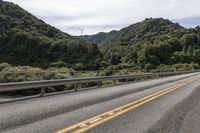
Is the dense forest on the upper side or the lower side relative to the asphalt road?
upper

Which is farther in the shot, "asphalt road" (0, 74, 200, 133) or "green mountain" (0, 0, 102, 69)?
"green mountain" (0, 0, 102, 69)

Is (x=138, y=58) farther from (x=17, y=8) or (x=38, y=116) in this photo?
(x=38, y=116)

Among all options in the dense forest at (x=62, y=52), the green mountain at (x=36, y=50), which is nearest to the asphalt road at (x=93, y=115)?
the dense forest at (x=62, y=52)

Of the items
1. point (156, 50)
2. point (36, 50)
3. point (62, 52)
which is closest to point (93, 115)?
point (36, 50)

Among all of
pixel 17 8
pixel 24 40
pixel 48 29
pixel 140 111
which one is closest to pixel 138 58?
pixel 48 29

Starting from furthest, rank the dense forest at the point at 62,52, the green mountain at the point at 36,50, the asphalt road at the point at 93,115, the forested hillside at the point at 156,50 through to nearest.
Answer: the forested hillside at the point at 156,50 → the green mountain at the point at 36,50 → the dense forest at the point at 62,52 → the asphalt road at the point at 93,115

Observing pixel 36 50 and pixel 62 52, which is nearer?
pixel 36 50

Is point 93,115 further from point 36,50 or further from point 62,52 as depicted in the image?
point 62,52

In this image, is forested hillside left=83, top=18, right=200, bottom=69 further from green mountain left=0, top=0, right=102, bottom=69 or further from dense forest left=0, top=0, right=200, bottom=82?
green mountain left=0, top=0, right=102, bottom=69

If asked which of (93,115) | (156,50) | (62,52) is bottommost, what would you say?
(93,115)

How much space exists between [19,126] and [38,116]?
4.61 ft

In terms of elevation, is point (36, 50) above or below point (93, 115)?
above

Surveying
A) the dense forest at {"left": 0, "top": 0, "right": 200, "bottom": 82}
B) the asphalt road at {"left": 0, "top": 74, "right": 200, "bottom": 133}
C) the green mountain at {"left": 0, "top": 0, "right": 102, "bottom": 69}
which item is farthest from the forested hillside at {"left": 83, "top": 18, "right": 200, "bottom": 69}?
the asphalt road at {"left": 0, "top": 74, "right": 200, "bottom": 133}

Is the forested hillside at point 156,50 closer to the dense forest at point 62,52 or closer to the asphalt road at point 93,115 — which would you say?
the dense forest at point 62,52
